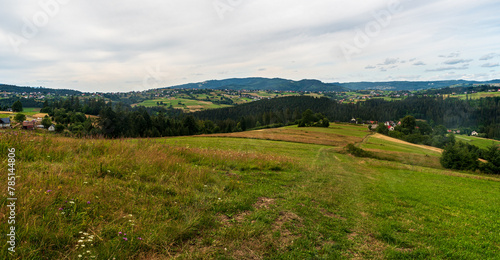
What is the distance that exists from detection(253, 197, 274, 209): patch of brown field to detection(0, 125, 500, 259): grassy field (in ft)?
0.12

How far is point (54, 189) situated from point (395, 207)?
35.3 ft

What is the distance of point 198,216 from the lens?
5.09m

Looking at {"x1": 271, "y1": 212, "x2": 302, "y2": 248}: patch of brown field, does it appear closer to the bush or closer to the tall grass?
the tall grass

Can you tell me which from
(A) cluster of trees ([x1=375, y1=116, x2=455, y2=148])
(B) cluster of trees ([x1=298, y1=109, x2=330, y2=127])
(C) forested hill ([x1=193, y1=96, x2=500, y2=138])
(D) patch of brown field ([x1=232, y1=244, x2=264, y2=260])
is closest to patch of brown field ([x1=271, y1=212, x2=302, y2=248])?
(D) patch of brown field ([x1=232, y1=244, x2=264, y2=260])

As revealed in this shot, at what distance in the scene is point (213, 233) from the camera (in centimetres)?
473

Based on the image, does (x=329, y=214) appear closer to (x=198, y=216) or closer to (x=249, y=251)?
(x=249, y=251)

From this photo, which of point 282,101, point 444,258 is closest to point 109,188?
point 444,258

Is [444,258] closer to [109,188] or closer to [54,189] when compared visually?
[109,188]

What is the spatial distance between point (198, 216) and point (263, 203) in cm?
246

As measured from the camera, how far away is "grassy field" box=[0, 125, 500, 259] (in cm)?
389

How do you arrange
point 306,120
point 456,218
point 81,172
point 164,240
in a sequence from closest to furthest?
point 164,240 < point 81,172 < point 456,218 < point 306,120

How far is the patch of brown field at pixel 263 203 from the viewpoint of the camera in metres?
6.60

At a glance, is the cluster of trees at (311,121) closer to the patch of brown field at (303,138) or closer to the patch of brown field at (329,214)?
the patch of brown field at (303,138)

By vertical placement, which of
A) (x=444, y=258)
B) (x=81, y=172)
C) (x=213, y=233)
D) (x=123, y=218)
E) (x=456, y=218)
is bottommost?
(x=456, y=218)
